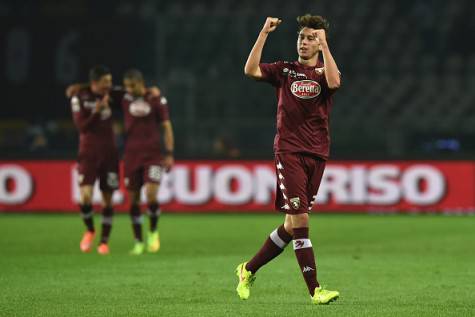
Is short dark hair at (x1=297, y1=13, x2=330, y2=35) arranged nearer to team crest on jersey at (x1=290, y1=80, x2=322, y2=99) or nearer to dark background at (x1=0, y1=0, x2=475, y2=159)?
team crest on jersey at (x1=290, y1=80, x2=322, y2=99)

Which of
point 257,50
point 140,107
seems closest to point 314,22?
point 257,50

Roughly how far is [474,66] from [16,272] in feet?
47.4

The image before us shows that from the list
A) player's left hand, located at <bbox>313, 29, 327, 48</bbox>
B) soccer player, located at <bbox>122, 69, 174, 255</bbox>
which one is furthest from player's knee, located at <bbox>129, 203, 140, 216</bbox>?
player's left hand, located at <bbox>313, 29, 327, 48</bbox>

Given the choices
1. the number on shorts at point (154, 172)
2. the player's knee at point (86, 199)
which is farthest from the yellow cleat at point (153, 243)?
the player's knee at point (86, 199)

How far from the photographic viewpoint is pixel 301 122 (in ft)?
25.5

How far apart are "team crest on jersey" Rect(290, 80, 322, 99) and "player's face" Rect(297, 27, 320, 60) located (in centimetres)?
19

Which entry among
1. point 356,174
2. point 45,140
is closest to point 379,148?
point 356,174

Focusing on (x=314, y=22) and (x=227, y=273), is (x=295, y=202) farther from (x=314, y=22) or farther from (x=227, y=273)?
(x=227, y=273)

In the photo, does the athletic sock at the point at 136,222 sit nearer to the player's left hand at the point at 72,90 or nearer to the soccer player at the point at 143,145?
the soccer player at the point at 143,145

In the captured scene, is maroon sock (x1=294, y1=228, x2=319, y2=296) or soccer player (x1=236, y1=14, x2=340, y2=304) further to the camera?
soccer player (x1=236, y1=14, x2=340, y2=304)

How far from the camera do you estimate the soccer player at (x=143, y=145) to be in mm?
12523

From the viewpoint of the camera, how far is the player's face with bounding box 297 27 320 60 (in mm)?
7641

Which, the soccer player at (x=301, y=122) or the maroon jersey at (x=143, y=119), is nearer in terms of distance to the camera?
the soccer player at (x=301, y=122)

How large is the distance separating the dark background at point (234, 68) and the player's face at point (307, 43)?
1188 centimetres
